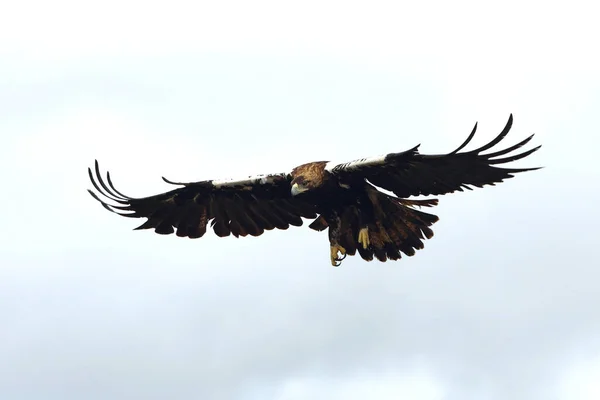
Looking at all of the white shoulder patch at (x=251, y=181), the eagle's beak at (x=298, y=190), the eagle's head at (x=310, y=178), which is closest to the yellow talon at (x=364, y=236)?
the eagle's head at (x=310, y=178)

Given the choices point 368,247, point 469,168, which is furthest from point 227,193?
point 469,168

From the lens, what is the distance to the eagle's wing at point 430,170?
2305 cm

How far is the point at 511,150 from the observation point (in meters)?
22.6

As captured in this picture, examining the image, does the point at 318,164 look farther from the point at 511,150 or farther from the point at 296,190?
the point at 511,150

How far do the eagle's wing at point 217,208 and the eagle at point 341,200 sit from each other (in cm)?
2

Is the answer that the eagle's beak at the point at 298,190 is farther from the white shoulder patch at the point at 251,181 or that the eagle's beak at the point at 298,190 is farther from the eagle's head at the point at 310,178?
the white shoulder patch at the point at 251,181

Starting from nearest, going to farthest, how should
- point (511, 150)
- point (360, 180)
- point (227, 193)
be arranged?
point (511, 150) < point (360, 180) < point (227, 193)

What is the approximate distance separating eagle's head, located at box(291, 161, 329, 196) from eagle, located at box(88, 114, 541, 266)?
16mm

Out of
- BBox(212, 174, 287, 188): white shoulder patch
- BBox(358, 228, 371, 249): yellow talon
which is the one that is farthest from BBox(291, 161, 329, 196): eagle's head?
BBox(358, 228, 371, 249): yellow talon

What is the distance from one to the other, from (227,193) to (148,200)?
144 centimetres

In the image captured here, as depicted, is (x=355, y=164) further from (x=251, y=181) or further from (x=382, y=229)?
(x=251, y=181)

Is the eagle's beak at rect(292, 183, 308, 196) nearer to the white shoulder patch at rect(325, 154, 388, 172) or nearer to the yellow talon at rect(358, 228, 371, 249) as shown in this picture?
the white shoulder patch at rect(325, 154, 388, 172)

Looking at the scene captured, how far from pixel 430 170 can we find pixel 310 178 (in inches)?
80.7

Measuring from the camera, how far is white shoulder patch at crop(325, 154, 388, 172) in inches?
936
